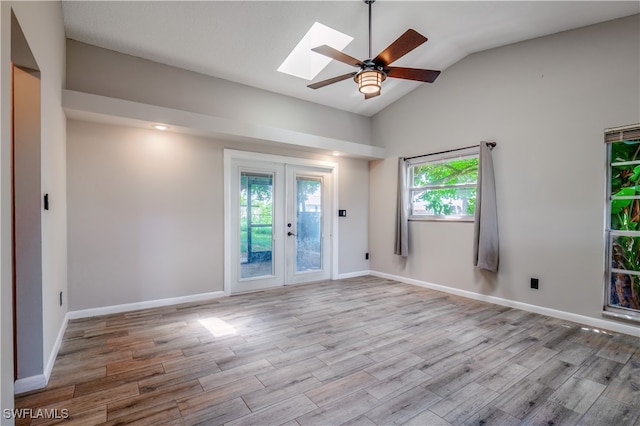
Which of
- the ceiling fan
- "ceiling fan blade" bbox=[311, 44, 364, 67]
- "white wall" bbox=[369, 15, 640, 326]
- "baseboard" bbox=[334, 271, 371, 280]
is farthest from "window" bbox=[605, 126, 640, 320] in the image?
"baseboard" bbox=[334, 271, 371, 280]

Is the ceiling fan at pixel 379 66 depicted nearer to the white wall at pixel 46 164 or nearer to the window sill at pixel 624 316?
the white wall at pixel 46 164

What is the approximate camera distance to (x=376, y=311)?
12.7 feet

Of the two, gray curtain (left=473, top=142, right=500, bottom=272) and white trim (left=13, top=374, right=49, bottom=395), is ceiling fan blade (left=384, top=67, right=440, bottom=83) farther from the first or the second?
white trim (left=13, top=374, right=49, bottom=395)

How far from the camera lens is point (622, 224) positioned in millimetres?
3336

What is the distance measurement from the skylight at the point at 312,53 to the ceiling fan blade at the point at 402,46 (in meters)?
1.30

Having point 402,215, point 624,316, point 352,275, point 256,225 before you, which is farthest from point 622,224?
point 256,225

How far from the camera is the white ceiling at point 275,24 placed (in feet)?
10.2

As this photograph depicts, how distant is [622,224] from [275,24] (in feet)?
14.9

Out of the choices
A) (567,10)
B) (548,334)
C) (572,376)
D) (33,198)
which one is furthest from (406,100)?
(33,198)

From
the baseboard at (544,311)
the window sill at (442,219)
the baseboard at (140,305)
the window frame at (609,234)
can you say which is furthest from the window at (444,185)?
the baseboard at (140,305)

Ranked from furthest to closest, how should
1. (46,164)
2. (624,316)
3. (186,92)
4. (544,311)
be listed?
(186,92), (544,311), (624,316), (46,164)

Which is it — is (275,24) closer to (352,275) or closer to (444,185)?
(444,185)

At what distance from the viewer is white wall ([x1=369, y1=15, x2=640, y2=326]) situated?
3340 millimetres

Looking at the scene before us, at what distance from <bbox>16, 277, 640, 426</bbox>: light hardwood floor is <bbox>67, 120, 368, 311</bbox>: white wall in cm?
45
